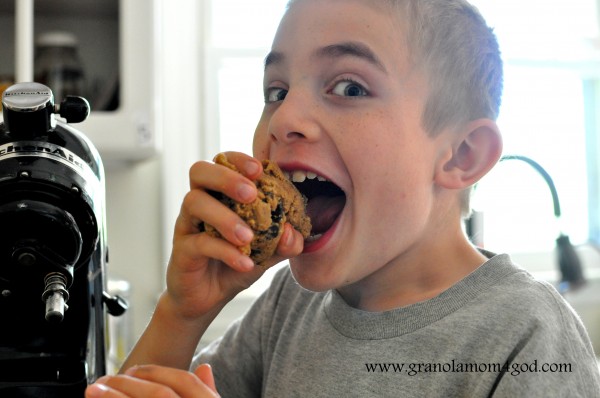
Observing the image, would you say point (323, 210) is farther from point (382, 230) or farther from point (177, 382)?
point (177, 382)

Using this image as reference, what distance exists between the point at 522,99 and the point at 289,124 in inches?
71.7

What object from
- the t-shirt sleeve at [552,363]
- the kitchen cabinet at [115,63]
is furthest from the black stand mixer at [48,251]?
the kitchen cabinet at [115,63]

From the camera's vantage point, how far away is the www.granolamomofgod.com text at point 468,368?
0.86 metres

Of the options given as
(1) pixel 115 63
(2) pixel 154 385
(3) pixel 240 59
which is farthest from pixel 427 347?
(3) pixel 240 59

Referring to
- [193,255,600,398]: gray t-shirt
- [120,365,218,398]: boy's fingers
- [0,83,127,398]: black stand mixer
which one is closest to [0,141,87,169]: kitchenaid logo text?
[0,83,127,398]: black stand mixer

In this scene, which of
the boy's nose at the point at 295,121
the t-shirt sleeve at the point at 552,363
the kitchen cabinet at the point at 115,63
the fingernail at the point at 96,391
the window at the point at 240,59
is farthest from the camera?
the window at the point at 240,59

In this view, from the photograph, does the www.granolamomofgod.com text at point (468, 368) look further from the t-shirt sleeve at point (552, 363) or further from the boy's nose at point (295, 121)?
the boy's nose at point (295, 121)

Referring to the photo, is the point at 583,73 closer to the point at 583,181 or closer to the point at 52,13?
the point at 583,181

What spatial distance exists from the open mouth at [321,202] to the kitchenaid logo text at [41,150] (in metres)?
0.31

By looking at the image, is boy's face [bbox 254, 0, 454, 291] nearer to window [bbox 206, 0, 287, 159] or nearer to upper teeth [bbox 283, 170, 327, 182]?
upper teeth [bbox 283, 170, 327, 182]

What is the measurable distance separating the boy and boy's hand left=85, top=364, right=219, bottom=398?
161 mm

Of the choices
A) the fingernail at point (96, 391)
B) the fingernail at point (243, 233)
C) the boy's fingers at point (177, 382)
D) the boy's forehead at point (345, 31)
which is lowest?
the boy's fingers at point (177, 382)

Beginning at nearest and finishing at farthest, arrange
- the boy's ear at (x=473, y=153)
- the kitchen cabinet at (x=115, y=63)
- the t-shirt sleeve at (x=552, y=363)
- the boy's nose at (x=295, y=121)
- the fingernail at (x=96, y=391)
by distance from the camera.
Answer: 1. the fingernail at (x=96, y=391)
2. the t-shirt sleeve at (x=552, y=363)
3. the boy's nose at (x=295, y=121)
4. the boy's ear at (x=473, y=153)
5. the kitchen cabinet at (x=115, y=63)

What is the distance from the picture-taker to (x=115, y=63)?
1.92 meters
